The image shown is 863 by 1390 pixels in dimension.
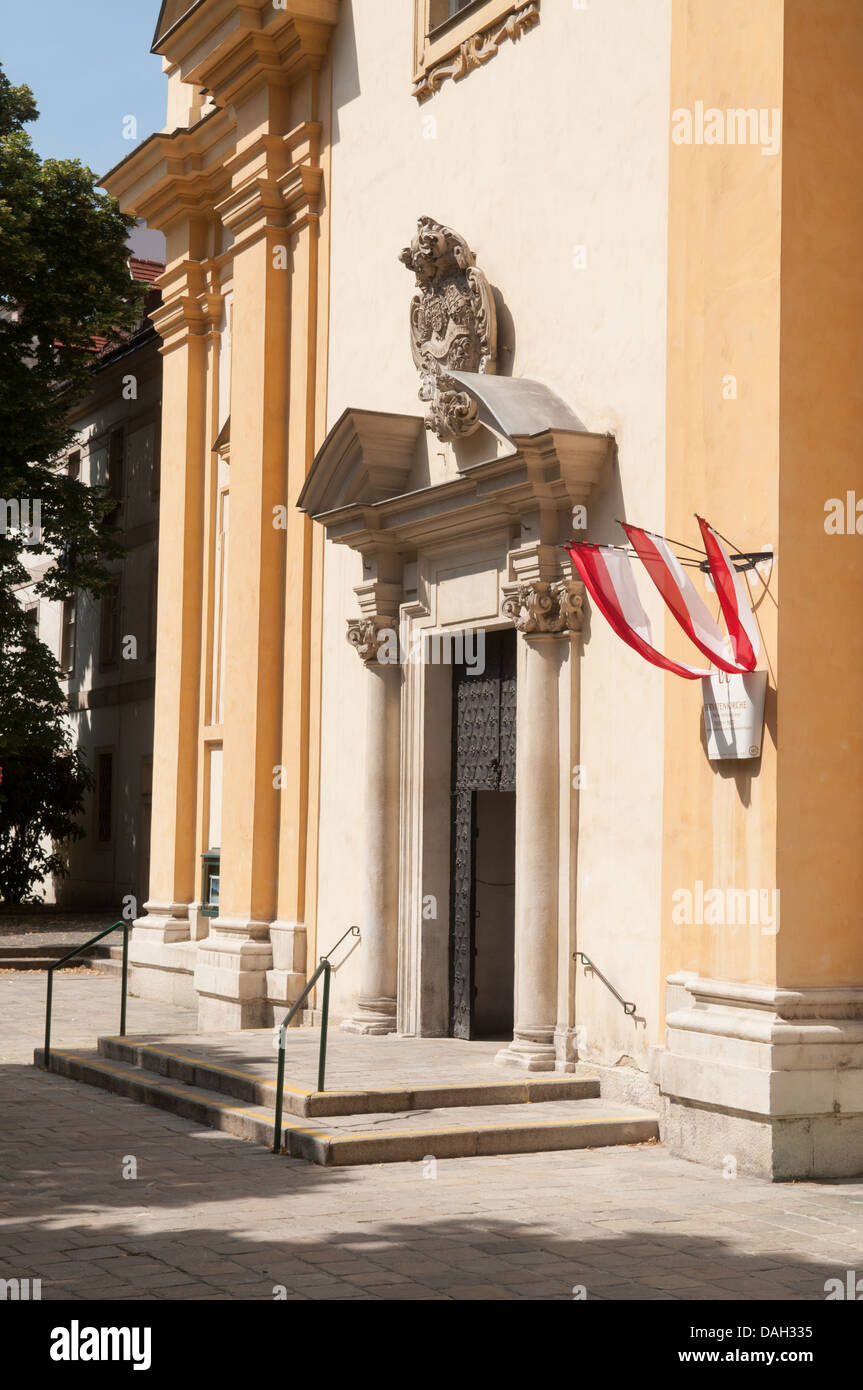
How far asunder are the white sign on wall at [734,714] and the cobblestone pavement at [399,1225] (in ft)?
7.37

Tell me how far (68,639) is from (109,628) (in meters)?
2.47

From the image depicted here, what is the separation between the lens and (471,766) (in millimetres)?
13258

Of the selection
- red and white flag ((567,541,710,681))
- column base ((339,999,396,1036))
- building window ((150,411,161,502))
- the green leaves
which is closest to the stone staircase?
column base ((339,999,396,1036))

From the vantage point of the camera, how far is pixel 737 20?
9453mm

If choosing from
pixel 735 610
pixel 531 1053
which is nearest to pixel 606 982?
pixel 531 1053

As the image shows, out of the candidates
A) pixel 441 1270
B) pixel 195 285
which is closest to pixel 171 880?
pixel 195 285

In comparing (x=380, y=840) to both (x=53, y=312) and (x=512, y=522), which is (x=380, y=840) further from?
(x=53, y=312)

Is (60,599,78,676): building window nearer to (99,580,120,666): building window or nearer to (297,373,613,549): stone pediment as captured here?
(99,580,120,666): building window

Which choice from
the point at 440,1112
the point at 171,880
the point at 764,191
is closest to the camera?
the point at 764,191

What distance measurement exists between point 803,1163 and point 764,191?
5171mm

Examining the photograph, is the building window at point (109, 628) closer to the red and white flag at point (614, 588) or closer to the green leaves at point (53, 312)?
the green leaves at point (53, 312)

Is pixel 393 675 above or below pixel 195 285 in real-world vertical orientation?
below

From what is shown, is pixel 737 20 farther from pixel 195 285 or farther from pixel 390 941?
pixel 195 285

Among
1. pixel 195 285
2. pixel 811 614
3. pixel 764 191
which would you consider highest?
pixel 195 285
